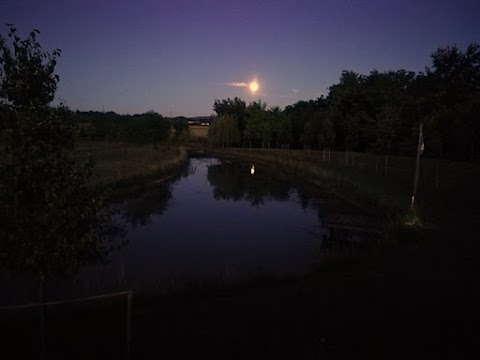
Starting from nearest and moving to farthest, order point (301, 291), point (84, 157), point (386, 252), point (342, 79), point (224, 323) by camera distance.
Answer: point (84, 157) < point (224, 323) < point (301, 291) < point (386, 252) < point (342, 79)

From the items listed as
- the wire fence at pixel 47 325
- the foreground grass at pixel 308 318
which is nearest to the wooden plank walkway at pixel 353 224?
the foreground grass at pixel 308 318

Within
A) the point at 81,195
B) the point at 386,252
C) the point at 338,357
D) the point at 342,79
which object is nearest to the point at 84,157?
the point at 81,195

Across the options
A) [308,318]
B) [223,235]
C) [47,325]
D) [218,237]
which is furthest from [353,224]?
[47,325]

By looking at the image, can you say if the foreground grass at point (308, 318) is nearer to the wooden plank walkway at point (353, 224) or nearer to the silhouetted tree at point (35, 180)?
the silhouetted tree at point (35, 180)

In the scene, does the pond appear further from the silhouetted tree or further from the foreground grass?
the silhouetted tree

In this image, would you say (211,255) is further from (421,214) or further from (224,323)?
(421,214)

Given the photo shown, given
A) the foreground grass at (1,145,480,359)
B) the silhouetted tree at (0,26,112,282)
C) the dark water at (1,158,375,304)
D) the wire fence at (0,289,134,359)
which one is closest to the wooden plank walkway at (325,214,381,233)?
the dark water at (1,158,375,304)

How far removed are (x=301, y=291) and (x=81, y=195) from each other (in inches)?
232

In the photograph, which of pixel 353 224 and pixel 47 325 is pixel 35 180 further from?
pixel 353 224

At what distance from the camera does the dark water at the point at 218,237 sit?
13.5m

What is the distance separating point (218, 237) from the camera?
1945cm

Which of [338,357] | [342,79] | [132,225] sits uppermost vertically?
[342,79]

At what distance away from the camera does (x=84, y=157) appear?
7758mm

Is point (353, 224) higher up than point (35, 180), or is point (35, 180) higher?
point (35, 180)
